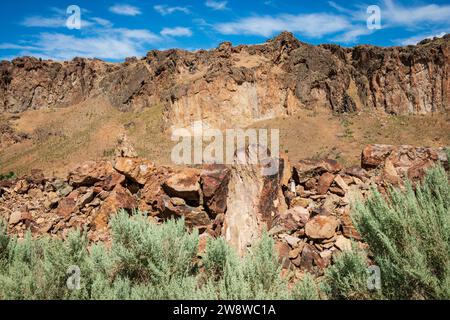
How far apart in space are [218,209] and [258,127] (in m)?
31.3

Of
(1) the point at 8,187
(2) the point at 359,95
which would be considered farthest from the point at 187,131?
(1) the point at 8,187

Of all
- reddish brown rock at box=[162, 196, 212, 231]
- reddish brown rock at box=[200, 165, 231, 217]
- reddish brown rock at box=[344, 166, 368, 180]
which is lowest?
reddish brown rock at box=[162, 196, 212, 231]

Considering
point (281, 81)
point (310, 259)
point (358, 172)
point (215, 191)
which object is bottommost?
point (310, 259)

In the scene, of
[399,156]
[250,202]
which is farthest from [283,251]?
[399,156]

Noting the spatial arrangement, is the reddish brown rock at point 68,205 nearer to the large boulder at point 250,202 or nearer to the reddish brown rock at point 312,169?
the large boulder at point 250,202

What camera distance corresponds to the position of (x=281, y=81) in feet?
139

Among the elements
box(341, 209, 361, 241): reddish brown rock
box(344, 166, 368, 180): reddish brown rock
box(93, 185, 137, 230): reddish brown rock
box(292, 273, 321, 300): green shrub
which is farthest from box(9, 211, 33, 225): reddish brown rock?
box(344, 166, 368, 180): reddish brown rock

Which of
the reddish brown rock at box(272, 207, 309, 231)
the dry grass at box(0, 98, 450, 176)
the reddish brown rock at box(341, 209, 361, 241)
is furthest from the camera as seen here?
the dry grass at box(0, 98, 450, 176)

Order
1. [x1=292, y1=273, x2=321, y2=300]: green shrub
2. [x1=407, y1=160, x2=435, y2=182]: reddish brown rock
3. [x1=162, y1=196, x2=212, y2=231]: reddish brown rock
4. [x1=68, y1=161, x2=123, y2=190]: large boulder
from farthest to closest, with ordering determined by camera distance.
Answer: [x1=68, y1=161, x2=123, y2=190]: large boulder → [x1=162, y1=196, x2=212, y2=231]: reddish brown rock → [x1=407, y1=160, x2=435, y2=182]: reddish brown rock → [x1=292, y1=273, x2=321, y2=300]: green shrub

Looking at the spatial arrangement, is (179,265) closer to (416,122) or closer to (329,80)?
(416,122)

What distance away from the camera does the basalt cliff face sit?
127 feet

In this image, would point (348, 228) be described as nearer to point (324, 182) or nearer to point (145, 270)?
point (324, 182)

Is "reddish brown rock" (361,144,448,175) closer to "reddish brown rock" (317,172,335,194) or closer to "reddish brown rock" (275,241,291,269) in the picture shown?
"reddish brown rock" (317,172,335,194)
